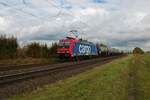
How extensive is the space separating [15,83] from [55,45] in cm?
3508

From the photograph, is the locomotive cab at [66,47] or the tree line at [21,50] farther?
the locomotive cab at [66,47]

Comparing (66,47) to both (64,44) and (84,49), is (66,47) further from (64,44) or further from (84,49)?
(84,49)

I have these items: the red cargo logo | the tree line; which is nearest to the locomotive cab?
the red cargo logo

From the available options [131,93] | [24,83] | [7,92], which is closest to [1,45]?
[24,83]

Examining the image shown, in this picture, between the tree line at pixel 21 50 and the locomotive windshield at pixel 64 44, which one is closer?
the tree line at pixel 21 50

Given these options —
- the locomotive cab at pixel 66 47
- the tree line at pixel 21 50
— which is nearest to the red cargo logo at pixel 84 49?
the locomotive cab at pixel 66 47

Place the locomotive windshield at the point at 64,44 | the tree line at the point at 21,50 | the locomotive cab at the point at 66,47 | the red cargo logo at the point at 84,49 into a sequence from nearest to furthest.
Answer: the tree line at the point at 21,50, the locomotive cab at the point at 66,47, the locomotive windshield at the point at 64,44, the red cargo logo at the point at 84,49

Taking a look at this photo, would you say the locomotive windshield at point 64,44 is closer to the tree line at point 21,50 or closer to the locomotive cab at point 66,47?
the locomotive cab at point 66,47

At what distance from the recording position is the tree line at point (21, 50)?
35219 mm

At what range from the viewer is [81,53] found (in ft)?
144

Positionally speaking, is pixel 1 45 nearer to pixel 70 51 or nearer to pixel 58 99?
pixel 70 51

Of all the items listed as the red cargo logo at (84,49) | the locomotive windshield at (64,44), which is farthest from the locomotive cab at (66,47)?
the red cargo logo at (84,49)

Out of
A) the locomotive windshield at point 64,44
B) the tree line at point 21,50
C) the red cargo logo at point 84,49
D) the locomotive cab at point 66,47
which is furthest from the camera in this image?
the red cargo logo at point 84,49

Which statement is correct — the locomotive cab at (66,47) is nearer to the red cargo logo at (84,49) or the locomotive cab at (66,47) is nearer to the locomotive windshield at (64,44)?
the locomotive windshield at (64,44)
